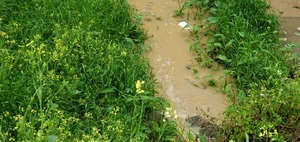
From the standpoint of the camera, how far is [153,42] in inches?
208

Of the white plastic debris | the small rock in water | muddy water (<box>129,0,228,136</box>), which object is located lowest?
the small rock in water

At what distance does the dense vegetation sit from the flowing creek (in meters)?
0.12

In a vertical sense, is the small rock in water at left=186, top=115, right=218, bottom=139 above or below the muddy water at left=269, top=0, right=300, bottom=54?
below

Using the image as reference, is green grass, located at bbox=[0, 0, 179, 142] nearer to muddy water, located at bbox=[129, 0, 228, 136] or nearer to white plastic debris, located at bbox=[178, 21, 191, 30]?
muddy water, located at bbox=[129, 0, 228, 136]

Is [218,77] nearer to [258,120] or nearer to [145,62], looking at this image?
[145,62]

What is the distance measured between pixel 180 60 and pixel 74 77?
131cm

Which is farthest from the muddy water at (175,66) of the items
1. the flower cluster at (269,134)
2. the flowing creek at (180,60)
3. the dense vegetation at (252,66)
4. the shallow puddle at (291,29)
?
the shallow puddle at (291,29)

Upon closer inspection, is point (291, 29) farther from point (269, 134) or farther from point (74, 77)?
point (74, 77)

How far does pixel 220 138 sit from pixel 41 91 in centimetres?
137

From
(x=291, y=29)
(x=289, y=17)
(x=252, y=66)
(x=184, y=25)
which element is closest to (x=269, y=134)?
(x=252, y=66)

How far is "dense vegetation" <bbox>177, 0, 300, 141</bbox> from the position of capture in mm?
3838

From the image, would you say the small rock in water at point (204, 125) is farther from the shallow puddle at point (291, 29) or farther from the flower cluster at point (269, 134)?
the shallow puddle at point (291, 29)

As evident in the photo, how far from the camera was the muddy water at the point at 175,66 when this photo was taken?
4512 millimetres

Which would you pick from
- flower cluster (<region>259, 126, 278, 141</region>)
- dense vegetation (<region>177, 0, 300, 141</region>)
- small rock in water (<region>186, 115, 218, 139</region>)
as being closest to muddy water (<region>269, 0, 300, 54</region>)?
dense vegetation (<region>177, 0, 300, 141</region>)
